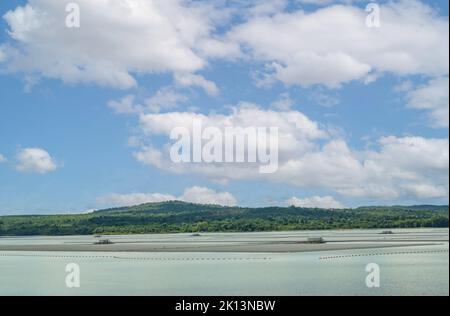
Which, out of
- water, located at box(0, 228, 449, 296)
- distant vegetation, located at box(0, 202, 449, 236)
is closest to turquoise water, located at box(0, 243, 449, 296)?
water, located at box(0, 228, 449, 296)

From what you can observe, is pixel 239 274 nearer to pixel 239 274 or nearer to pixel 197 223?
pixel 239 274

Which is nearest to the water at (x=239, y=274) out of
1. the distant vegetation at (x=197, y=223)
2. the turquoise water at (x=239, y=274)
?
the turquoise water at (x=239, y=274)

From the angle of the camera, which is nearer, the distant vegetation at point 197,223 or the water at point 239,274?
the water at point 239,274

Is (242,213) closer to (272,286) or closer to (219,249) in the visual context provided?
(219,249)

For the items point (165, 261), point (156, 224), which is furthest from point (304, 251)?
point (156, 224)

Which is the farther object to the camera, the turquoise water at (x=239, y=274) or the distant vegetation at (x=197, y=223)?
the distant vegetation at (x=197, y=223)

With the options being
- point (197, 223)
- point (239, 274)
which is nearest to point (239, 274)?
point (239, 274)

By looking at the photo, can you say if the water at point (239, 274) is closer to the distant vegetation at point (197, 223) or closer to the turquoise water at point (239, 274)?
the turquoise water at point (239, 274)
